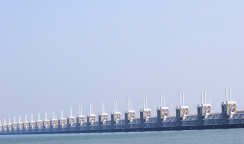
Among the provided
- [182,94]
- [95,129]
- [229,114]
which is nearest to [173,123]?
[182,94]

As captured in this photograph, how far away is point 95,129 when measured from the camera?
467 ft

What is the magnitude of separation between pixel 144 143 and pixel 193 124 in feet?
130

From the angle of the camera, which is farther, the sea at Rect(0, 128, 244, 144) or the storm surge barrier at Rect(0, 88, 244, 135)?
the storm surge barrier at Rect(0, 88, 244, 135)

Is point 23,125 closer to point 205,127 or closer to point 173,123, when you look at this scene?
point 173,123

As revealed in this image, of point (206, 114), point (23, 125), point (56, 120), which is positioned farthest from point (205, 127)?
point (23, 125)

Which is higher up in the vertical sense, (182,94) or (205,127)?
(182,94)

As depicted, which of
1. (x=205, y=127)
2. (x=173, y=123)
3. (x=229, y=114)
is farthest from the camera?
(x=173, y=123)

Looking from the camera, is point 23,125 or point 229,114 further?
point 23,125

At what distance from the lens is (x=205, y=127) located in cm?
9738

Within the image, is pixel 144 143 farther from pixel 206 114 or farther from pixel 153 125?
pixel 153 125

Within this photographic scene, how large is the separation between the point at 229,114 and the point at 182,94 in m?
21.5

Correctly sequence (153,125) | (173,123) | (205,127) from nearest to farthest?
(205,127) < (173,123) < (153,125)

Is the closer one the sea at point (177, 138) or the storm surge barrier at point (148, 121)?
the sea at point (177, 138)

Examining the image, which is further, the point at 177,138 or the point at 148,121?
the point at 148,121
